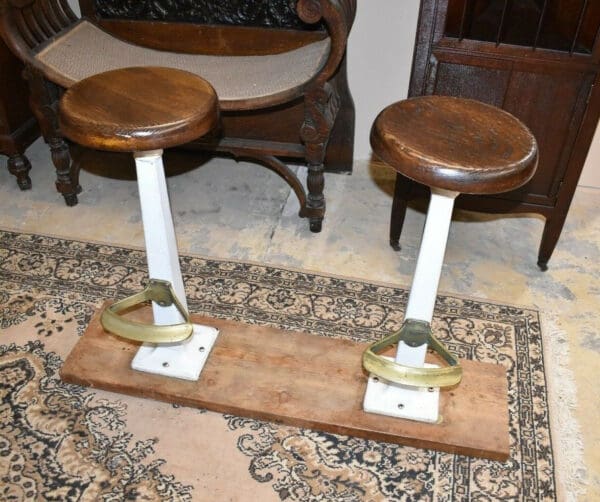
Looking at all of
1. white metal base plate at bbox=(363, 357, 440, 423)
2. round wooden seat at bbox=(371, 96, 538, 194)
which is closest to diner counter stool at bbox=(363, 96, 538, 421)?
round wooden seat at bbox=(371, 96, 538, 194)

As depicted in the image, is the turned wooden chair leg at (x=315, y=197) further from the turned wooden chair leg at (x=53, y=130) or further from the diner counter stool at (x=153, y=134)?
the turned wooden chair leg at (x=53, y=130)

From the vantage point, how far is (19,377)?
5.85ft

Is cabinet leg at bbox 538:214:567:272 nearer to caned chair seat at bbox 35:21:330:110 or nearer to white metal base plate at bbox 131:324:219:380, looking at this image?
caned chair seat at bbox 35:21:330:110

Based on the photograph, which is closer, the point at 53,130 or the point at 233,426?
the point at 233,426

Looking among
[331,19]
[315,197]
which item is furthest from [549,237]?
[331,19]

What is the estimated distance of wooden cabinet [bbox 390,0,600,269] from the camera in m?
1.75

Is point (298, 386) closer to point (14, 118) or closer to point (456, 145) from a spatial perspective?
point (456, 145)

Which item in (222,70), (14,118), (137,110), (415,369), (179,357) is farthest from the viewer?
(14,118)

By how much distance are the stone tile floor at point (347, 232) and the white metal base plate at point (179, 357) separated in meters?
0.46

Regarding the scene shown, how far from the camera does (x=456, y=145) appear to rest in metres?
1.25

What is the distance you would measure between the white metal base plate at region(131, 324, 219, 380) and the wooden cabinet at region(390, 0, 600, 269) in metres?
0.94

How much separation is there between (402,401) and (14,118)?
1785mm

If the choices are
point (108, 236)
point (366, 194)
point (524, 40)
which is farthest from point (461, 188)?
point (108, 236)

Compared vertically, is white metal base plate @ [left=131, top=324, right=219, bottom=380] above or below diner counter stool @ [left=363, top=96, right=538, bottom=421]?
below
